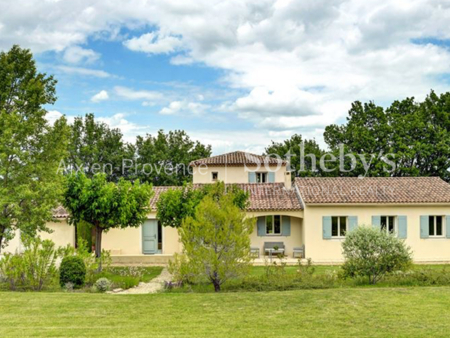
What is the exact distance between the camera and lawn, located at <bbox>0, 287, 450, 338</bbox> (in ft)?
28.8

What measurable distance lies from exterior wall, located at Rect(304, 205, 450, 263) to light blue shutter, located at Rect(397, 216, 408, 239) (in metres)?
0.18

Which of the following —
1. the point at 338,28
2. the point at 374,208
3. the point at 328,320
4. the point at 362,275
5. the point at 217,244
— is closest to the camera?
the point at 328,320

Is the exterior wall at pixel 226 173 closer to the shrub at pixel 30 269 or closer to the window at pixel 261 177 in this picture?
the window at pixel 261 177

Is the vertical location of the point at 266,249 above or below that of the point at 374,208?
below

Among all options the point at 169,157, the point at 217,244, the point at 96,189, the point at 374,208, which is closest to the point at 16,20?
the point at 96,189

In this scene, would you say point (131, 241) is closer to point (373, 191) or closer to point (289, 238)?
point (289, 238)

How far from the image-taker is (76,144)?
47969 mm

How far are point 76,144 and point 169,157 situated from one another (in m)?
10.1

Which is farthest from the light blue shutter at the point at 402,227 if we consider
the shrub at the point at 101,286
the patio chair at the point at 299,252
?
the shrub at the point at 101,286

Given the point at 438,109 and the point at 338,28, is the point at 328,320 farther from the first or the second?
the point at 438,109

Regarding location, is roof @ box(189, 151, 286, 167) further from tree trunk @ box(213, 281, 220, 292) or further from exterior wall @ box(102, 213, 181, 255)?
tree trunk @ box(213, 281, 220, 292)

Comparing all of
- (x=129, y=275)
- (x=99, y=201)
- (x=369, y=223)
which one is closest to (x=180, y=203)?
(x=99, y=201)

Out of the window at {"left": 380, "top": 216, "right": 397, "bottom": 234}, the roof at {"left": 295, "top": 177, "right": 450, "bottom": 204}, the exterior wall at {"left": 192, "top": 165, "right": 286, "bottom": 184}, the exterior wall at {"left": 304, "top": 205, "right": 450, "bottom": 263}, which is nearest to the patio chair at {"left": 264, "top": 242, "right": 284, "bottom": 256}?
the exterior wall at {"left": 304, "top": 205, "right": 450, "bottom": 263}

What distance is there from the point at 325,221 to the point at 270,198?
3.82 meters
